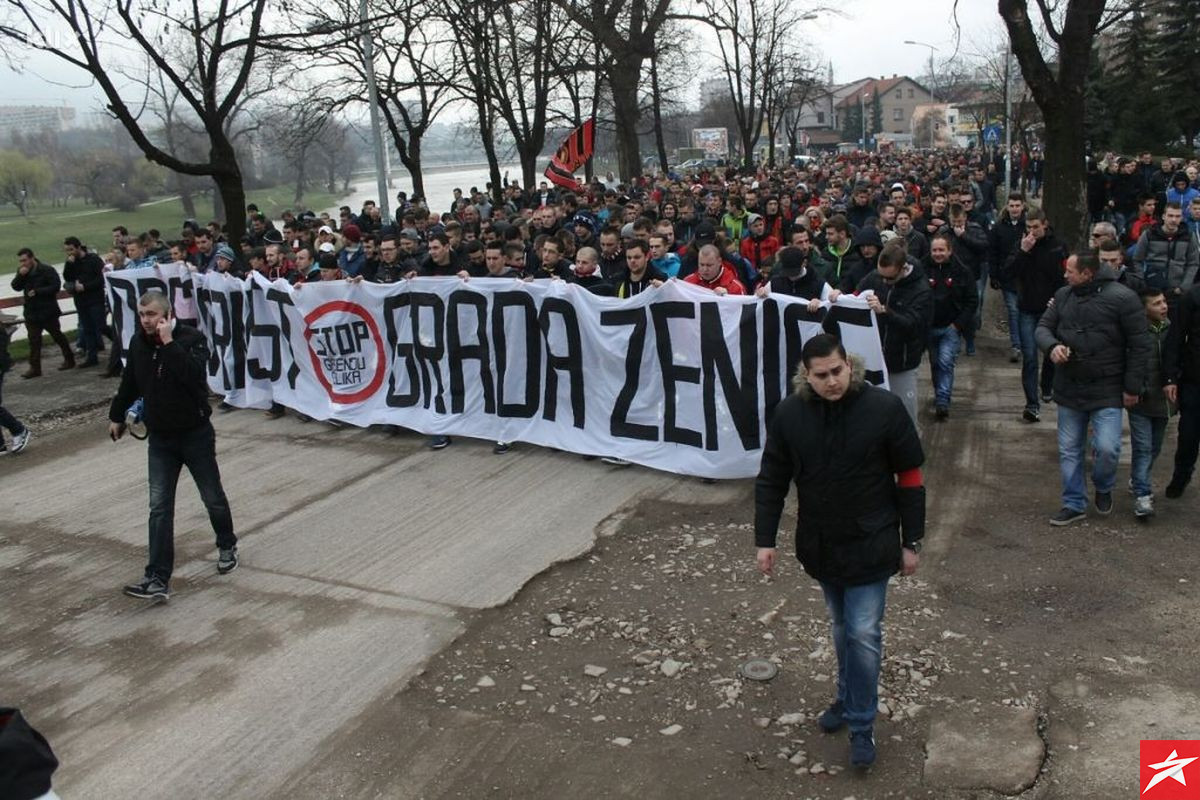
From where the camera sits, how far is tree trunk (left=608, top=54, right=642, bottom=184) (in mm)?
26880

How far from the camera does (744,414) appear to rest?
7.90 meters

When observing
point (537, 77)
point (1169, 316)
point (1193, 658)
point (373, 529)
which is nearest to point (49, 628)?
point (373, 529)

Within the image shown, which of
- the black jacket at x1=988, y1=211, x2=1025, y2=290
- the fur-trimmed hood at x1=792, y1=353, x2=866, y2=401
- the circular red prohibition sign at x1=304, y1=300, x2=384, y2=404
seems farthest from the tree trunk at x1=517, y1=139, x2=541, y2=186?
the fur-trimmed hood at x1=792, y1=353, x2=866, y2=401

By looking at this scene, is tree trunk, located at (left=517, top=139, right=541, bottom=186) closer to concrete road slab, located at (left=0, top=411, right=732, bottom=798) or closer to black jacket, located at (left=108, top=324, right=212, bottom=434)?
concrete road slab, located at (left=0, top=411, right=732, bottom=798)

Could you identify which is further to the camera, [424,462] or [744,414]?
[424,462]

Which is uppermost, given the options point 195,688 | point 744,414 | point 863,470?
point 863,470

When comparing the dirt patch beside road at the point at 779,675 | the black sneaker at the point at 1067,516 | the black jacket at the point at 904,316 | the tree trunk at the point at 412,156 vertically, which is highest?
the tree trunk at the point at 412,156

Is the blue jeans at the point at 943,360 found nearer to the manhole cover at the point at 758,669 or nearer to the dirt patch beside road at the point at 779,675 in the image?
the dirt patch beside road at the point at 779,675

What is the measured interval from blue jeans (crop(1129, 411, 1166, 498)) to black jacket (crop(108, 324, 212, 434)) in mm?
5924

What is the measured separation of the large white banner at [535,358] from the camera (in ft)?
25.9

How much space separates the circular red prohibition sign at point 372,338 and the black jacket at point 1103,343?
6.14 meters

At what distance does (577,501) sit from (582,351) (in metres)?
1.63

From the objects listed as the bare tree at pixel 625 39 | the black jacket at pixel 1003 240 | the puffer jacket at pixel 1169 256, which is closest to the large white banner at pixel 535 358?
the black jacket at pixel 1003 240

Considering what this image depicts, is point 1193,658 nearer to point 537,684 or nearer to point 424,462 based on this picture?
point 537,684
